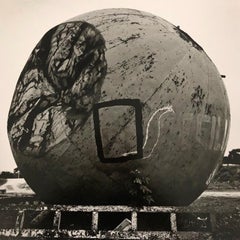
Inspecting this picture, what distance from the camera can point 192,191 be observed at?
13.4 feet

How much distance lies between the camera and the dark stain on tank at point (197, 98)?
3.81 meters

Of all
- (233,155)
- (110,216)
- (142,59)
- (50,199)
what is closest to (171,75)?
(142,59)

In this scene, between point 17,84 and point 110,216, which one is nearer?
point 110,216

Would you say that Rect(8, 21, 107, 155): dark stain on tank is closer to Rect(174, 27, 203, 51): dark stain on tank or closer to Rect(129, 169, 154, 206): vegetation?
Rect(129, 169, 154, 206): vegetation

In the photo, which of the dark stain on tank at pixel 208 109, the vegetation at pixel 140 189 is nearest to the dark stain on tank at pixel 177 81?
the dark stain on tank at pixel 208 109

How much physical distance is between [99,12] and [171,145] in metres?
1.44

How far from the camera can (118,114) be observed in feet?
11.8

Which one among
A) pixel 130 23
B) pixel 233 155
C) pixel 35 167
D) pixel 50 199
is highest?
pixel 130 23

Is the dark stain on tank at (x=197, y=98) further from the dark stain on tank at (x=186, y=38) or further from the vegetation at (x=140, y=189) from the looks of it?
the vegetation at (x=140, y=189)

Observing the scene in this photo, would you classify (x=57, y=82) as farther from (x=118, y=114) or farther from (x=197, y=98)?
(x=197, y=98)

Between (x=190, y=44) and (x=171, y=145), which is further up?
(x=190, y=44)

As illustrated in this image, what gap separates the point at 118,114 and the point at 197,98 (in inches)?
28.2

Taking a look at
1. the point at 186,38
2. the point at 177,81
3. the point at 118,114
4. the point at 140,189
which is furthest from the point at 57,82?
the point at 186,38

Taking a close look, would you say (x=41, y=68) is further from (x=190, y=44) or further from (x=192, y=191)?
(x=192, y=191)
